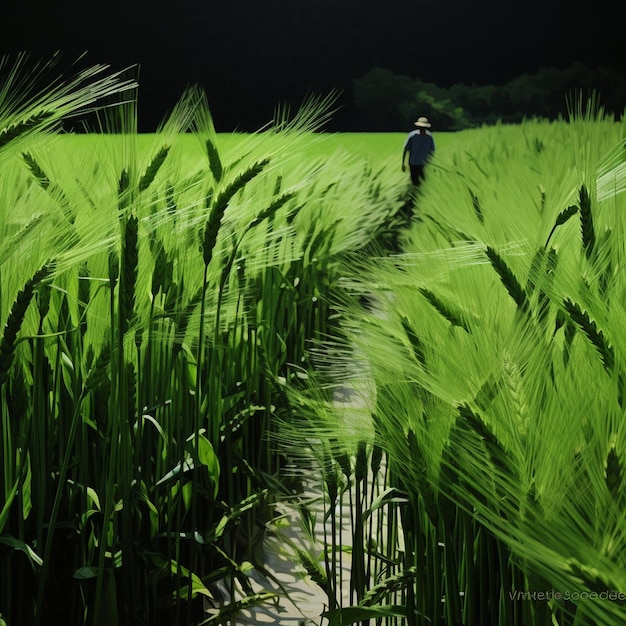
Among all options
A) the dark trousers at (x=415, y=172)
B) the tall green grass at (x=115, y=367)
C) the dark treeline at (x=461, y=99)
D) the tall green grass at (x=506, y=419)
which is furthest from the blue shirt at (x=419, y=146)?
Answer: the dark treeline at (x=461, y=99)

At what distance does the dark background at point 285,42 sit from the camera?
41.3 ft

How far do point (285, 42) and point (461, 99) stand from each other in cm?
288

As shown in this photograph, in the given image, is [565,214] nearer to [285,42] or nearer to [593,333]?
[593,333]

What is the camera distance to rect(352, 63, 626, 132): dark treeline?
12.7 metres

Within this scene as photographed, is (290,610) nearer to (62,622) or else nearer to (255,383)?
(62,622)

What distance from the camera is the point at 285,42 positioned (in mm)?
12664

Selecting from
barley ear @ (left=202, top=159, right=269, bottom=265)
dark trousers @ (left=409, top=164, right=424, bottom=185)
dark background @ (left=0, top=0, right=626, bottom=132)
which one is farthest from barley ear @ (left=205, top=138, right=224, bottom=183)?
dark background @ (left=0, top=0, right=626, bottom=132)

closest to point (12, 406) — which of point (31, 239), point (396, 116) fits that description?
point (31, 239)

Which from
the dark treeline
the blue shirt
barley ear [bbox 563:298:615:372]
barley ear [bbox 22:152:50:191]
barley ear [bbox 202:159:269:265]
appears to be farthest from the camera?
the dark treeline

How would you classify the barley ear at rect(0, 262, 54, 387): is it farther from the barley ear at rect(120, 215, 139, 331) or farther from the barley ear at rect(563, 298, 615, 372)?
the barley ear at rect(563, 298, 615, 372)

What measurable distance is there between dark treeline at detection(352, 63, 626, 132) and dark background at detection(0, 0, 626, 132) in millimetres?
172

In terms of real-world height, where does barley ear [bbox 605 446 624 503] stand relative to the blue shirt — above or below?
below

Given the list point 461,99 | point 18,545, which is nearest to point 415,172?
point 18,545

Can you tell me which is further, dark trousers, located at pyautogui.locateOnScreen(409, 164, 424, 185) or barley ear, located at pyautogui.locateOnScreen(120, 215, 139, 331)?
dark trousers, located at pyautogui.locateOnScreen(409, 164, 424, 185)
